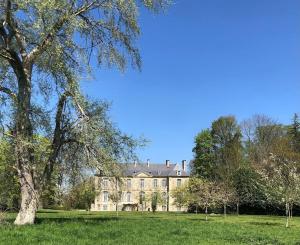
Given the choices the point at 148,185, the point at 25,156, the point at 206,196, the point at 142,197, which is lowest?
the point at 206,196

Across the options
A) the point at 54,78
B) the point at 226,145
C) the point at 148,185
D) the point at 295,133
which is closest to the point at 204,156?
the point at 226,145

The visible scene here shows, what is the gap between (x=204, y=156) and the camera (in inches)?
3585

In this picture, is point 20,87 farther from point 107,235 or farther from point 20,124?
point 107,235

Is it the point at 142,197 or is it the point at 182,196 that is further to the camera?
the point at 142,197

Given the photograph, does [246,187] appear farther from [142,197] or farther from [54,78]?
[54,78]

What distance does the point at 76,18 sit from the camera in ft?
65.4

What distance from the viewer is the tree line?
6444 cm

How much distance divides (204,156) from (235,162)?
8.56 metres

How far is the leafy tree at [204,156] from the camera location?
89625 mm

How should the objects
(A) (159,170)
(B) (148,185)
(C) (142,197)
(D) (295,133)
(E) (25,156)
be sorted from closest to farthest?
(E) (25,156) → (D) (295,133) → (C) (142,197) → (B) (148,185) → (A) (159,170)

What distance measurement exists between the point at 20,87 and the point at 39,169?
13.1 ft

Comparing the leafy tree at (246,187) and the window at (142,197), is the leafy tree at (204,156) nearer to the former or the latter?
the leafy tree at (246,187)

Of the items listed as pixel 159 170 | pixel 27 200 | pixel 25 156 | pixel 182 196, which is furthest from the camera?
pixel 159 170

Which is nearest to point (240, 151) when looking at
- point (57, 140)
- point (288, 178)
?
point (288, 178)
